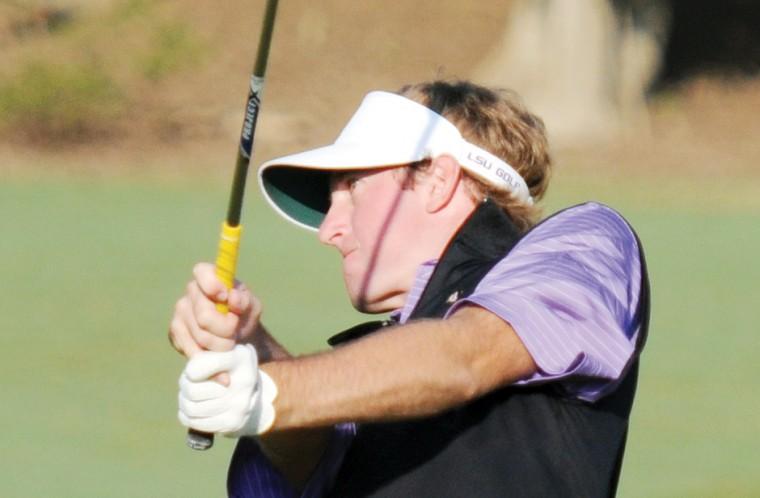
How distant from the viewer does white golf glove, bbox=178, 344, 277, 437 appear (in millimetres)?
2660

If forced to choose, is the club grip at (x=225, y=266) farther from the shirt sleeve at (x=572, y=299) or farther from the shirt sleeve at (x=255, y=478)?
the shirt sleeve at (x=255, y=478)

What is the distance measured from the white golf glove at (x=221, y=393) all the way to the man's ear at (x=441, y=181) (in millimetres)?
1013

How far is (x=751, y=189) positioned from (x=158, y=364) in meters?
7.88

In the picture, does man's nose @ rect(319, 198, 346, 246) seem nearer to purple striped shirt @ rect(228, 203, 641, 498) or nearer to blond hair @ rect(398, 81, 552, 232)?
blond hair @ rect(398, 81, 552, 232)

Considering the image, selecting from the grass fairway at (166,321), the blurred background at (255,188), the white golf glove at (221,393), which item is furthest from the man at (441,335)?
the grass fairway at (166,321)

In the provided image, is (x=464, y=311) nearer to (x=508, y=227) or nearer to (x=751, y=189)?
(x=508, y=227)

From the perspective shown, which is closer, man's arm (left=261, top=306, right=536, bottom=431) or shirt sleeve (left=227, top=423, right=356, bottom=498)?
man's arm (left=261, top=306, right=536, bottom=431)

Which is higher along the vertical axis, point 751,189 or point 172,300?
point 172,300

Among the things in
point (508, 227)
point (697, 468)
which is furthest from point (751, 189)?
point (508, 227)

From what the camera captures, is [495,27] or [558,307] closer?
[558,307]

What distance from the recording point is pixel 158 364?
9.02 meters

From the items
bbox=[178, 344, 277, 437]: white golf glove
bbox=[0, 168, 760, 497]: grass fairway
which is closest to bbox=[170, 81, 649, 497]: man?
bbox=[178, 344, 277, 437]: white golf glove

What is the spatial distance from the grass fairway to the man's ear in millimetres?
3653

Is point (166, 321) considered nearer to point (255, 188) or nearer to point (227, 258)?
point (255, 188)
